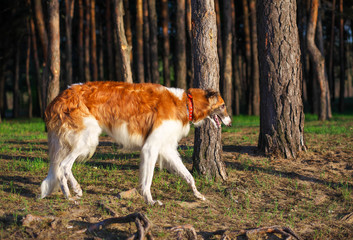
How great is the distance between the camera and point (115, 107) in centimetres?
603

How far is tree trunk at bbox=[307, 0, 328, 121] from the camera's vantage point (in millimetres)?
15609

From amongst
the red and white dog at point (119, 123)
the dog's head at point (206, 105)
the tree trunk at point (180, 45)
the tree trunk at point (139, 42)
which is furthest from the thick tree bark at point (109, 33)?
the red and white dog at point (119, 123)

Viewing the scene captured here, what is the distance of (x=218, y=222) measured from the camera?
211 inches

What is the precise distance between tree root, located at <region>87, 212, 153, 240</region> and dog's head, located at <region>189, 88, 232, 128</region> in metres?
2.16

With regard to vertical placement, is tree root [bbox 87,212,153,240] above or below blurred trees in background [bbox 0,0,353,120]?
below

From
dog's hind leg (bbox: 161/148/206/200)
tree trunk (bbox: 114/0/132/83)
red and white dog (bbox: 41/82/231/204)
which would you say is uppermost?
tree trunk (bbox: 114/0/132/83)

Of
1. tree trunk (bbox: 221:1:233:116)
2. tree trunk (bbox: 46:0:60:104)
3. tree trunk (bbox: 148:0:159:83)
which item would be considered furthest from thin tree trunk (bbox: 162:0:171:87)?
tree trunk (bbox: 46:0:60:104)

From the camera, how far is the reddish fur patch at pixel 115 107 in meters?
5.86

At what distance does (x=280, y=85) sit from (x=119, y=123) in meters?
3.70

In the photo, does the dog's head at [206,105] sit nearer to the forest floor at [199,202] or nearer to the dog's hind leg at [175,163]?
the dog's hind leg at [175,163]

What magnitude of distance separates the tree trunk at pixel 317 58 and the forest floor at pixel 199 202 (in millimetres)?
7629

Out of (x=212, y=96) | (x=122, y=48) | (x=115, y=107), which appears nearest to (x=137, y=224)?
(x=115, y=107)

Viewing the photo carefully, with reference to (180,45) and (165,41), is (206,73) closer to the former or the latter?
(180,45)

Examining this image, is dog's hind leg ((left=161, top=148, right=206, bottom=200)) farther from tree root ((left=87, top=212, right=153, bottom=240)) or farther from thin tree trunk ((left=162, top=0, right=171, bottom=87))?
thin tree trunk ((left=162, top=0, right=171, bottom=87))
